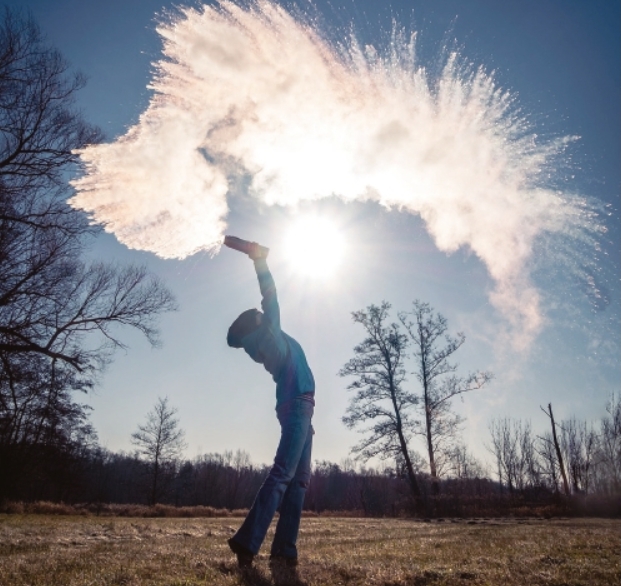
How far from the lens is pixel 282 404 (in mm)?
4148

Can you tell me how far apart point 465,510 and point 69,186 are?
2767 centimetres

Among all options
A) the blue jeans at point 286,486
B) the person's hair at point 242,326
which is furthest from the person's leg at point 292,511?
the person's hair at point 242,326

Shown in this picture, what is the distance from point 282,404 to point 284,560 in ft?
4.25

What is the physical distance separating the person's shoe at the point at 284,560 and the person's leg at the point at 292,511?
1 centimetres

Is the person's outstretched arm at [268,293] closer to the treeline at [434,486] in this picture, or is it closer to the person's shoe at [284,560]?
the person's shoe at [284,560]

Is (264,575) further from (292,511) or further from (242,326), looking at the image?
(242,326)

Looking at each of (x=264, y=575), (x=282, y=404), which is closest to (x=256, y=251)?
(x=282, y=404)

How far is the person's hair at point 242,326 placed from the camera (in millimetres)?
4359

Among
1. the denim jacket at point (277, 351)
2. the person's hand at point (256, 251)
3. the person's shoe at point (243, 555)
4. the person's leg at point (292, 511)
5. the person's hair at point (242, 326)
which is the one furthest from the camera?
the person's hand at point (256, 251)

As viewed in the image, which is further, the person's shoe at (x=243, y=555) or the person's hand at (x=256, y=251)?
the person's hand at (x=256, y=251)

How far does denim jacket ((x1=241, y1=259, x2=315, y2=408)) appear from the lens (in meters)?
4.17

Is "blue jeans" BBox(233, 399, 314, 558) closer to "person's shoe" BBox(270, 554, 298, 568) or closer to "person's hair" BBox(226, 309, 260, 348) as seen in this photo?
"person's shoe" BBox(270, 554, 298, 568)

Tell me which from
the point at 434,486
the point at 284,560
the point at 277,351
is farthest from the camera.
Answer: the point at 434,486

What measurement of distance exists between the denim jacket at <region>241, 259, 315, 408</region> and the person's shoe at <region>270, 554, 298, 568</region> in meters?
1.29
